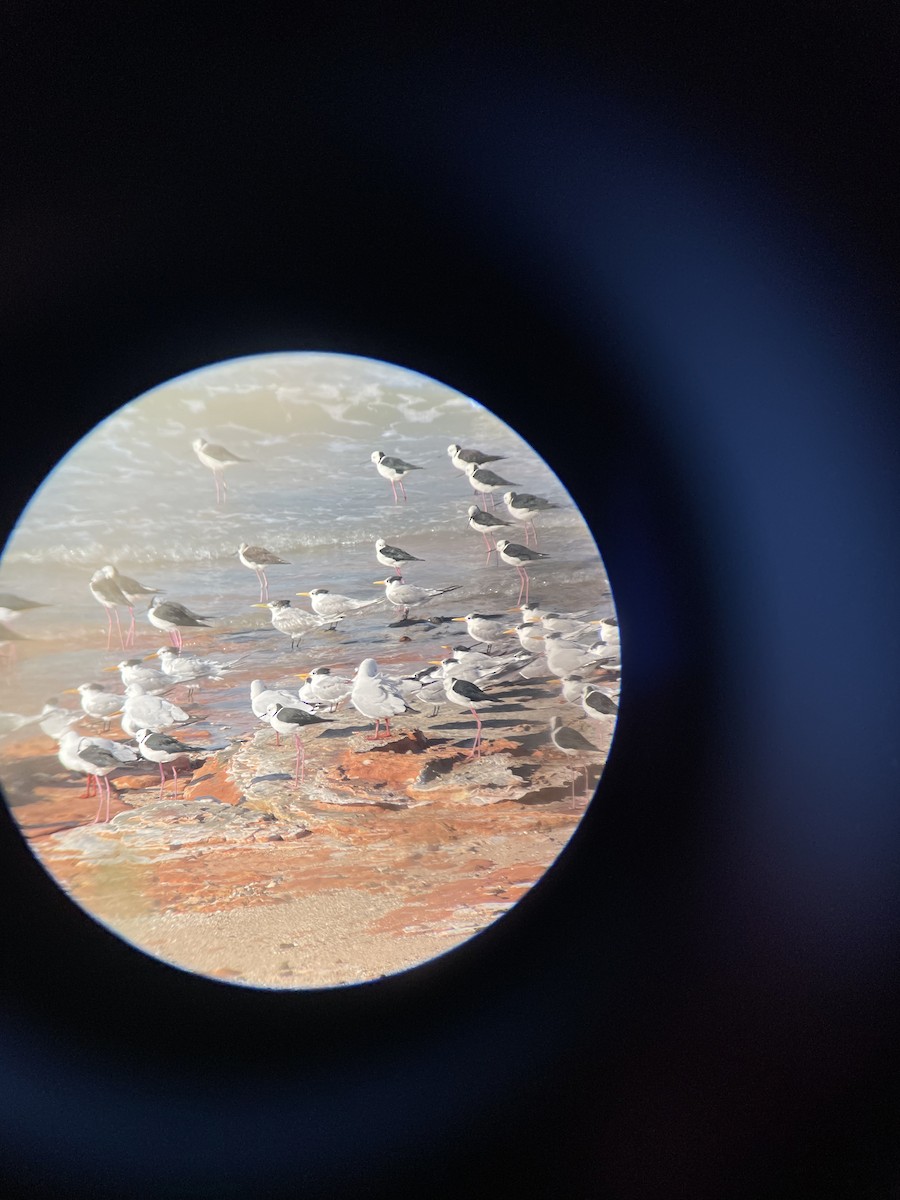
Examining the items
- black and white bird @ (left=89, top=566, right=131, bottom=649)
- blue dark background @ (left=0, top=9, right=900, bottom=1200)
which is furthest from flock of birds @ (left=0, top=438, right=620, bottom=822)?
blue dark background @ (left=0, top=9, right=900, bottom=1200)

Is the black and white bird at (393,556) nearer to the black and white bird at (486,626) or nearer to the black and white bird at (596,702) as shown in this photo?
the black and white bird at (486,626)

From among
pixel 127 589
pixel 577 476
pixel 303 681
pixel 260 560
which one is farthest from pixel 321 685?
pixel 577 476

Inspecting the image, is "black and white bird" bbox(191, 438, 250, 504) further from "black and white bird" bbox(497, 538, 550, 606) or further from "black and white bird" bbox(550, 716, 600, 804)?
A: "black and white bird" bbox(550, 716, 600, 804)

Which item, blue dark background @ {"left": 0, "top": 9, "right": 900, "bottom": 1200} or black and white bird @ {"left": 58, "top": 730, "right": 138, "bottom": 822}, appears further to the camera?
black and white bird @ {"left": 58, "top": 730, "right": 138, "bottom": 822}

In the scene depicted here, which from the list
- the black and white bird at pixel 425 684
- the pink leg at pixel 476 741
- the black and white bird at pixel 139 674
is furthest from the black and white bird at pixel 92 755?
the pink leg at pixel 476 741

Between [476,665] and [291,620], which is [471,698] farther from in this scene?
[291,620]

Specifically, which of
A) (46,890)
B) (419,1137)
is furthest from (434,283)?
(419,1137)

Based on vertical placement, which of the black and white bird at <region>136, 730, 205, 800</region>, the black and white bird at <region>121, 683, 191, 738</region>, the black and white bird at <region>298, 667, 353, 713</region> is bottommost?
the black and white bird at <region>136, 730, 205, 800</region>

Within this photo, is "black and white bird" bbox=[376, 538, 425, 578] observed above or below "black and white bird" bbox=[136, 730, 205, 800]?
above
